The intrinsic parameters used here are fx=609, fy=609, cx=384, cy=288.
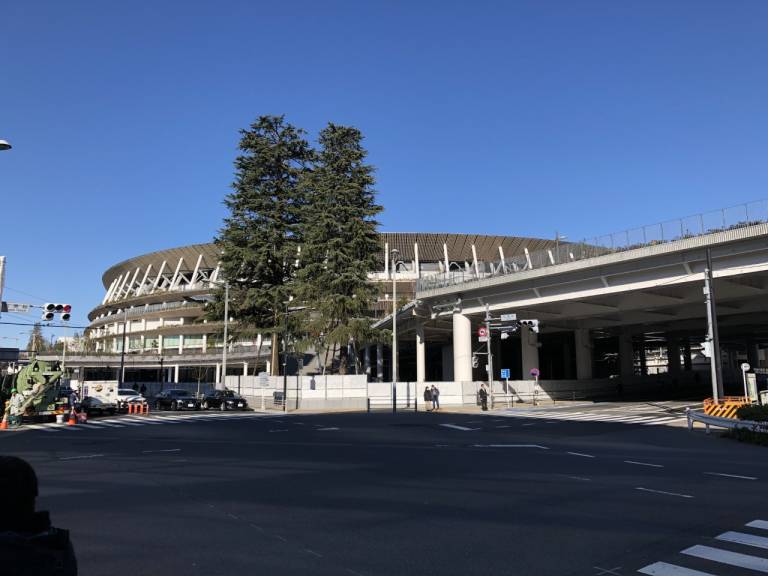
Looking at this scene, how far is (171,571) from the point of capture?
595 centimetres

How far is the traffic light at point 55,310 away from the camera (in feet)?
83.0

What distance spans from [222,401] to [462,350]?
19.5 metres

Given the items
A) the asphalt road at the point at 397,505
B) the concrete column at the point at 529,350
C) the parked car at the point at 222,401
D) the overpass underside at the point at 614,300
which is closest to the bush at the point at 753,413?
the asphalt road at the point at 397,505

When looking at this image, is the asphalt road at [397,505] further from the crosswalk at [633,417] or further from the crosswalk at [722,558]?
the crosswalk at [633,417]

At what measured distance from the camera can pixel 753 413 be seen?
20.9m

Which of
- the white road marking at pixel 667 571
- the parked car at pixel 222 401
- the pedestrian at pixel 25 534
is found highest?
the pedestrian at pixel 25 534

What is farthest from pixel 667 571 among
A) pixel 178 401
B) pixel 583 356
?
pixel 583 356

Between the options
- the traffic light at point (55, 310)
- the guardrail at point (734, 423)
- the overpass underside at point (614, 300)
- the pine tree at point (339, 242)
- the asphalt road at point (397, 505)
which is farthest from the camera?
the pine tree at point (339, 242)

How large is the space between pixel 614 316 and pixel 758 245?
21.1 m

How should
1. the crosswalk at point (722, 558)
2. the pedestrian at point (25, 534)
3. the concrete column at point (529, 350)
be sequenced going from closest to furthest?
the pedestrian at point (25, 534)
the crosswalk at point (722, 558)
the concrete column at point (529, 350)

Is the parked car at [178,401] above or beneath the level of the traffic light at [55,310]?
beneath

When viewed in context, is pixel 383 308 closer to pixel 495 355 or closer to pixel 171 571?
pixel 495 355

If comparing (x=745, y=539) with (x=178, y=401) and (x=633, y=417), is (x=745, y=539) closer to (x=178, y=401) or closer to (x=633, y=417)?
(x=633, y=417)

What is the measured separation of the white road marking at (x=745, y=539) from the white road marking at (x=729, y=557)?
510 mm
